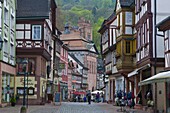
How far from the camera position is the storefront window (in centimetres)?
4162

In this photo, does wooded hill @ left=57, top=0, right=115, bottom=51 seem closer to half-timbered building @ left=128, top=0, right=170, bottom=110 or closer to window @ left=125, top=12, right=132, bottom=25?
window @ left=125, top=12, right=132, bottom=25

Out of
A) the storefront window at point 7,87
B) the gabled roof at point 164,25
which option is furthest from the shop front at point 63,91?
the gabled roof at point 164,25

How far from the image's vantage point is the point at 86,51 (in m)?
122

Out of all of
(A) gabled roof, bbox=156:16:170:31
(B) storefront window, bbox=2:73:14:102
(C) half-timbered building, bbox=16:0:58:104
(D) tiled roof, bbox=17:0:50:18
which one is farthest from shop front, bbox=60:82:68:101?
(A) gabled roof, bbox=156:16:170:31

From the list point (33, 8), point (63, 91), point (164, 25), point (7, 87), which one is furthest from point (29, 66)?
point (63, 91)

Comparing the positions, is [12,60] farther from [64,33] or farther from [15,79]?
[64,33]

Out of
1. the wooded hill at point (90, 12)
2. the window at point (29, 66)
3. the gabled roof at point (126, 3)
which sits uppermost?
the wooded hill at point (90, 12)

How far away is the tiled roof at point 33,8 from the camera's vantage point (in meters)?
47.6

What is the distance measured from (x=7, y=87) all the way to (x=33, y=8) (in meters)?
9.71

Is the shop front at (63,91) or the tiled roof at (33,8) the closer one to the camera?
the tiled roof at (33,8)

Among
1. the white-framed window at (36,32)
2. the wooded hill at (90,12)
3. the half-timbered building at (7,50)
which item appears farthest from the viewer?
the wooded hill at (90,12)

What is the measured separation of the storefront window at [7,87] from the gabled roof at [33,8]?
693 cm

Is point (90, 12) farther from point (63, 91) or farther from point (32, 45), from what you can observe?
point (32, 45)

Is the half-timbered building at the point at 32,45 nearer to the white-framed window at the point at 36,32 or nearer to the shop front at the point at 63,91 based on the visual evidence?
the white-framed window at the point at 36,32
